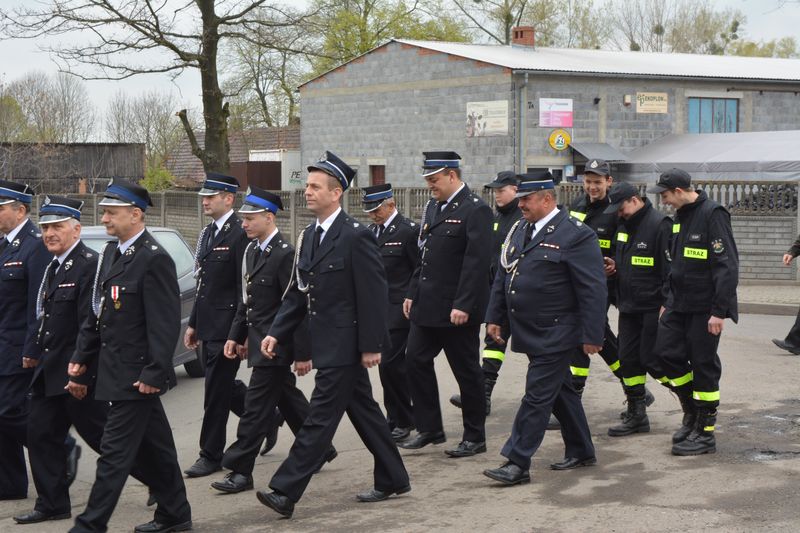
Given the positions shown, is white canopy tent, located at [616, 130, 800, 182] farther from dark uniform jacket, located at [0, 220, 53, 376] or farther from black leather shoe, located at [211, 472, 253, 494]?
dark uniform jacket, located at [0, 220, 53, 376]

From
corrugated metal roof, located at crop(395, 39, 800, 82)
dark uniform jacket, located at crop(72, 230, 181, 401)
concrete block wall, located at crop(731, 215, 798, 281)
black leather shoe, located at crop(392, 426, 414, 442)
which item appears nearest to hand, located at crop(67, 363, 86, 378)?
dark uniform jacket, located at crop(72, 230, 181, 401)

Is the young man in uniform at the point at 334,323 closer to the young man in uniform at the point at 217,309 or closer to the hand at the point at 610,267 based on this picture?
the young man in uniform at the point at 217,309

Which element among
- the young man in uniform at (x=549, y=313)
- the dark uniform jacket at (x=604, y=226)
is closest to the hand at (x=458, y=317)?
the young man in uniform at (x=549, y=313)

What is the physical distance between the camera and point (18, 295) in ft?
23.4

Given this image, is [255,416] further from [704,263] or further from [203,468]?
[704,263]

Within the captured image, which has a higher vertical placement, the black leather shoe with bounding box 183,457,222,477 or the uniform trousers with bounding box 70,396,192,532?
the uniform trousers with bounding box 70,396,192,532

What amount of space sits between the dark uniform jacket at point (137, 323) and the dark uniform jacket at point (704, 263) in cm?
357

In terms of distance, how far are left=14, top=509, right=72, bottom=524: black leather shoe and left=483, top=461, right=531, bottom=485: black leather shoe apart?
8.42ft

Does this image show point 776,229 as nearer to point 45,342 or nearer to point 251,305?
point 251,305

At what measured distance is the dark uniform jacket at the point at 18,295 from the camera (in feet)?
23.1

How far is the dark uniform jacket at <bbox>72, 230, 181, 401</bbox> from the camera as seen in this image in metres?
6.21

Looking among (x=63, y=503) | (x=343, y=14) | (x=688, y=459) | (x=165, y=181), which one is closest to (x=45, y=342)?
(x=63, y=503)

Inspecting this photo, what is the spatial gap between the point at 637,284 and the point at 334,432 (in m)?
2.93

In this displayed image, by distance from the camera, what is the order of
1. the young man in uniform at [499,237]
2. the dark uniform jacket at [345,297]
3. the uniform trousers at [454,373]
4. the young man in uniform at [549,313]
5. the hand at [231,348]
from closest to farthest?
the dark uniform jacket at [345,297] < the young man in uniform at [549,313] < the hand at [231,348] < the uniform trousers at [454,373] < the young man in uniform at [499,237]
